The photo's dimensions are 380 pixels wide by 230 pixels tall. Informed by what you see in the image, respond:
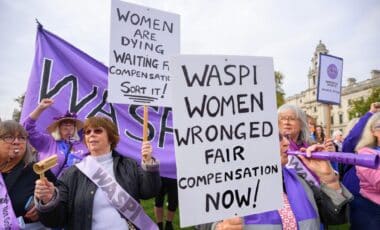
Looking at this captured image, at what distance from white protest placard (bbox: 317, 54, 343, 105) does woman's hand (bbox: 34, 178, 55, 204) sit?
138 inches

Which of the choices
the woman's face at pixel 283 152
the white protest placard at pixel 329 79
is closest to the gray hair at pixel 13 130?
the woman's face at pixel 283 152

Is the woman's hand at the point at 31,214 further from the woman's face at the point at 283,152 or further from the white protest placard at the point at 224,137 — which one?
the woman's face at the point at 283,152

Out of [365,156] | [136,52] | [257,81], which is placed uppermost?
[136,52]

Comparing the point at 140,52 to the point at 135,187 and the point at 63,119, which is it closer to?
the point at 63,119

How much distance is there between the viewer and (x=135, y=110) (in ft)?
16.8

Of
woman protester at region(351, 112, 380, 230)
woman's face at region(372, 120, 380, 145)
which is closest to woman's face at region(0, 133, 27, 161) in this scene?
woman protester at region(351, 112, 380, 230)

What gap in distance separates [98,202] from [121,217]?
217 millimetres

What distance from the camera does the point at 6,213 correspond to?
257 cm

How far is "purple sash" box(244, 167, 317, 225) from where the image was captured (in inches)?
84.0

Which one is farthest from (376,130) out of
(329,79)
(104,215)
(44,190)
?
(44,190)

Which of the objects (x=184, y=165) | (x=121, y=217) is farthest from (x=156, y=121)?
(x=184, y=165)

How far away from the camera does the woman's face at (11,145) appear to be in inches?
108

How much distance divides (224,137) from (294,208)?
2.34 ft

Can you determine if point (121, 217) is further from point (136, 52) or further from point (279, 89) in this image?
point (279, 89)
